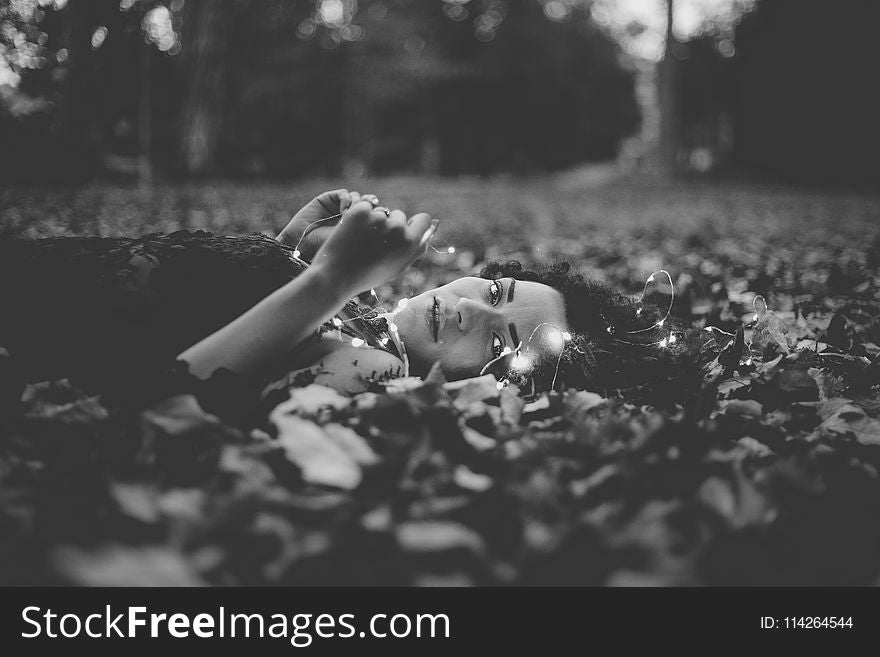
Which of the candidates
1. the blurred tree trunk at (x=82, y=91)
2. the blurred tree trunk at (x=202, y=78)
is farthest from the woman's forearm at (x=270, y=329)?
the blurred tree trunk at (x=202, y=78)

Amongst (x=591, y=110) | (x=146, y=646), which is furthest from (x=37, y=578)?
(x=591, y=110)

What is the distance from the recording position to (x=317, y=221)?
8.30 feet

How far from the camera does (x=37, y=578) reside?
3.69 ft

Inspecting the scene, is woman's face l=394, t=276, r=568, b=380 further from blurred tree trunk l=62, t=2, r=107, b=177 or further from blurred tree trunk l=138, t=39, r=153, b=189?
blurred tree trunk l=138, t=39, r=153, b=189

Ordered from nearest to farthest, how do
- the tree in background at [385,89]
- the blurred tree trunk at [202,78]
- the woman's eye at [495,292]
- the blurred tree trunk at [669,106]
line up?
1. the woman's eye at [495,292]
2. the blurred tree trunk at [202,78]
3. the tree in background at [385,89]
4. the blurred tree trunk at [669,106]

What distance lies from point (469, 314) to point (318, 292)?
54 cm

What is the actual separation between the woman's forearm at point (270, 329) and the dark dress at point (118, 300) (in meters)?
0.09

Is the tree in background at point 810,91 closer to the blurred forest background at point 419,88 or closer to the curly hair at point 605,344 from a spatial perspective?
the blurred forest background at point 419,88

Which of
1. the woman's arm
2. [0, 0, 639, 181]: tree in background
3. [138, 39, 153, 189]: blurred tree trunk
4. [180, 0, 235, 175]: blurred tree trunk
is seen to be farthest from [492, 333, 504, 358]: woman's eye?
[0, 0, 639, 181]: tree in background

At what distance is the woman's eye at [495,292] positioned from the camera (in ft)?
7.63

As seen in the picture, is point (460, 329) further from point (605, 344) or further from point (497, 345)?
point (605, 344)

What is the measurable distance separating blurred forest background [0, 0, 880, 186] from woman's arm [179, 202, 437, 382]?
4.33m

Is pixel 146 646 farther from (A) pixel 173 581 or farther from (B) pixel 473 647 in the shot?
(B) pixel 473 647

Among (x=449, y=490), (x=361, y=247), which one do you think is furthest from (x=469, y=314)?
(x=449, y=490)
